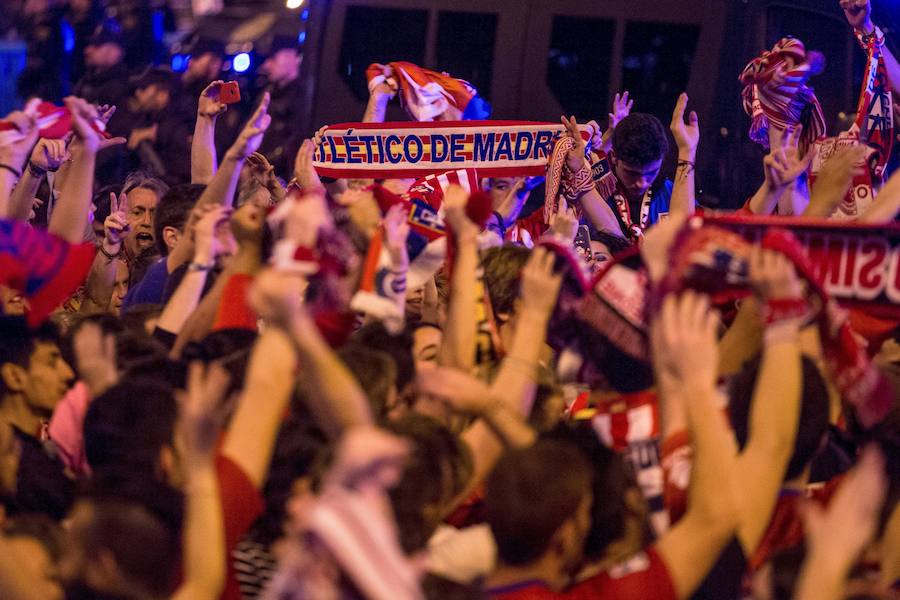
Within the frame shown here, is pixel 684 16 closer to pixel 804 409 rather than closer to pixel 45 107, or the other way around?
pixel 45 107

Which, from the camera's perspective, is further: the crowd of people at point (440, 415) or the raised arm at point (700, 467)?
the raised arm at point (700, 467)

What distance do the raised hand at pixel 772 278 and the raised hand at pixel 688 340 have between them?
4.9 inches

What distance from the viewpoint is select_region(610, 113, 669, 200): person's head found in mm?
6379

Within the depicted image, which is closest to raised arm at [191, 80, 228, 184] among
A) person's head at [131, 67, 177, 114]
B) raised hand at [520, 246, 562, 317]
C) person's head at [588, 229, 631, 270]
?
person's head at [588, 229, 631, 270]

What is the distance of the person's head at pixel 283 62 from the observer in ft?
34.0

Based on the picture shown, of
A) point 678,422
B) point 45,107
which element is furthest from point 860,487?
point 45,107

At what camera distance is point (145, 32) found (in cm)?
1156

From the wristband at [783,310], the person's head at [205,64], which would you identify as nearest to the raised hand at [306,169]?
the wristband at [783,310]

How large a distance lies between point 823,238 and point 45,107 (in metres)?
2.71

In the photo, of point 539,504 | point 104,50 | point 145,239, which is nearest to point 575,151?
point 145,239

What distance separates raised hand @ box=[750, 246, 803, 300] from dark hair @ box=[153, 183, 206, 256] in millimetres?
3004

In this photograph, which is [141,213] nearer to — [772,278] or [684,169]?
[684,169]

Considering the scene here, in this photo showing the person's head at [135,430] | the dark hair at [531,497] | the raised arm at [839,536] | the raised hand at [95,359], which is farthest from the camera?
the raised hand at [95,359]

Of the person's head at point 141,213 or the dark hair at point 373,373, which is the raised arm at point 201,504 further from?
the person's head at point 141,213
